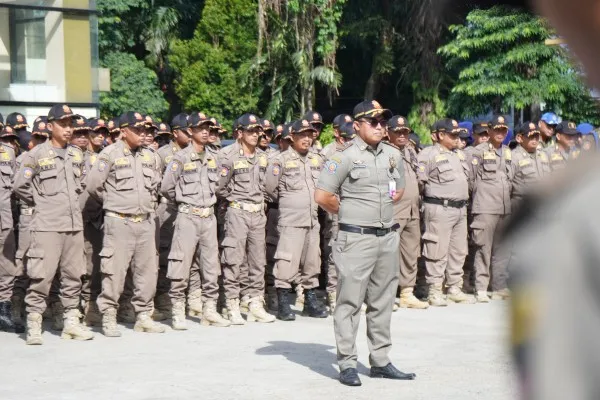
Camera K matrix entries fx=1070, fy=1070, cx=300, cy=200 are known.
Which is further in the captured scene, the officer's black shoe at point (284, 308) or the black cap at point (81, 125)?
the officer's black shoe at point (284, 308)

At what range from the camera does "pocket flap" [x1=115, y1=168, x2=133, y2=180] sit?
9.55 m

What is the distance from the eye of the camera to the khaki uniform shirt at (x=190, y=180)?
10.2 meters

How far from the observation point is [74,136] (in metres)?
10.6

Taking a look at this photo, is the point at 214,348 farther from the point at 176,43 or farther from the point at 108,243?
the point at 176,43

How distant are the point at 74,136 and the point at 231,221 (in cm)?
178

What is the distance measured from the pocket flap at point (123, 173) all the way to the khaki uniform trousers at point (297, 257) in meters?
2.03

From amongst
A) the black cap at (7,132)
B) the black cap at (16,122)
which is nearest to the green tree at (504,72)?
the black cap at (16,122)

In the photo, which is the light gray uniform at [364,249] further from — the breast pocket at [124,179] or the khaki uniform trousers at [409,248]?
the khaki uniform trousers at [409,248]

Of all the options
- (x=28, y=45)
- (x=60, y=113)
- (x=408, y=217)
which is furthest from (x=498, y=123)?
(x=28, y=45)

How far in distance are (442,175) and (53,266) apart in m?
4.76

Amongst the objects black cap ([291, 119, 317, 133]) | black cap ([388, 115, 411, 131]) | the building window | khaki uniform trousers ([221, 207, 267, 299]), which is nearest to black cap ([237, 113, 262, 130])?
black cap ([291, 119, 317, 133])

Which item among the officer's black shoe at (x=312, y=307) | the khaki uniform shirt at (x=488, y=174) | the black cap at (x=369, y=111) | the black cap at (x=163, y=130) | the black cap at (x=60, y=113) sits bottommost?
the officer's black shoe at (x=312, y=307)

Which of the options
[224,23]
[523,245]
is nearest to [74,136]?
[523,245]

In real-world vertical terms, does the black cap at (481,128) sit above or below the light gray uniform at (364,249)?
above
